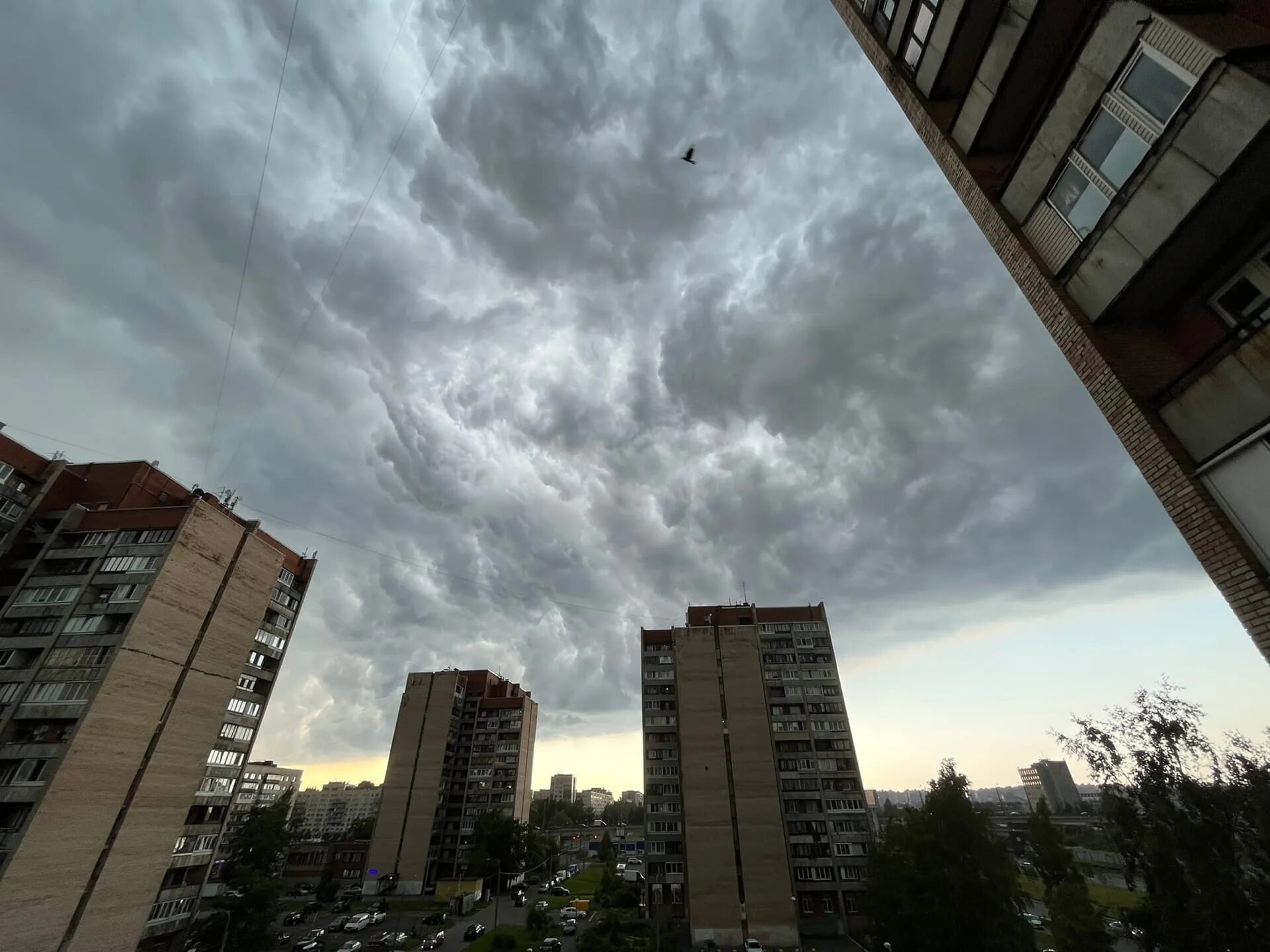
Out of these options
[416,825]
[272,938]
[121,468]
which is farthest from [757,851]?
[121,468]

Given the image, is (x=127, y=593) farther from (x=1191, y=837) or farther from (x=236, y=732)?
(x=1191, y=837)

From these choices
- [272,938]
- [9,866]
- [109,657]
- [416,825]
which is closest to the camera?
[9,866]

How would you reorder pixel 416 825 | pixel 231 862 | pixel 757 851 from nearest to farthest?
1. pixel 757 851
2. pixel 231 862
3. pixel 416 825

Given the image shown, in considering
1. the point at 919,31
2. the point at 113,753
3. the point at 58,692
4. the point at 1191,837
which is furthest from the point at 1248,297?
the point at 58,692

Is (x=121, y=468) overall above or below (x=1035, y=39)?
above

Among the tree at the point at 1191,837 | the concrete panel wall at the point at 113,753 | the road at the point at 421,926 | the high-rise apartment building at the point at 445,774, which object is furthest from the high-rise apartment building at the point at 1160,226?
the high-rise apartment building at the point at 445,774

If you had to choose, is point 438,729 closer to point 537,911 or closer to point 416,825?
point 416,825
